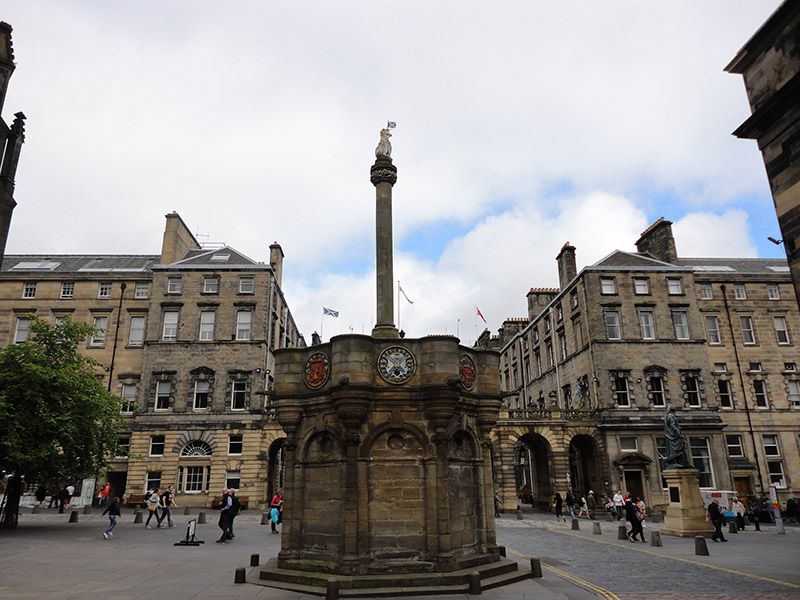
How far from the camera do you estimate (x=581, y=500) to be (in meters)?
38.6

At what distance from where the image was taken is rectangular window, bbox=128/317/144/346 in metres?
42.5

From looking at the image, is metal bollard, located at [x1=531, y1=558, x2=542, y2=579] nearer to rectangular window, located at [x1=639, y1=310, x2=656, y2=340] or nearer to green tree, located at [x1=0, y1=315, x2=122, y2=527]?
green tree, located at [x1=0, y1=315, x2=122, y2=527]

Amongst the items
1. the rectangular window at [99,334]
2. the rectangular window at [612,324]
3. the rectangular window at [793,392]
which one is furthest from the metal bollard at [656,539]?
the rectangular window at [99,334]

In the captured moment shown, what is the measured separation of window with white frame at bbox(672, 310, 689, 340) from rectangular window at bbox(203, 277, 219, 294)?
1349 inches

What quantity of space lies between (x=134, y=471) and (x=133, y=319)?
449 inches

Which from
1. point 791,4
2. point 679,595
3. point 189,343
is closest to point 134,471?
point 189,343

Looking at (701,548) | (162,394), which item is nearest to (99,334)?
(162,394)

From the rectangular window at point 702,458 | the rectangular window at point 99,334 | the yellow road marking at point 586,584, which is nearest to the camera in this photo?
the yellow road marking at point 586,584

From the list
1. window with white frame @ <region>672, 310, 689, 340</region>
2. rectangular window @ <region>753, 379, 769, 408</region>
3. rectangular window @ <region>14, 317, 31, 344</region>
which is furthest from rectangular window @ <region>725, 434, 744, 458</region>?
rectangular window @ <region>14, 317, 31, 344</region>

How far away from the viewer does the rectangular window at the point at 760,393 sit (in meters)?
41.1

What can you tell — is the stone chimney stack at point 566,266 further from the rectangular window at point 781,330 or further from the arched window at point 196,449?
the arched window at point 196,449

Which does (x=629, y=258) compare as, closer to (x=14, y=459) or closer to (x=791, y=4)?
(x=791, y=4)

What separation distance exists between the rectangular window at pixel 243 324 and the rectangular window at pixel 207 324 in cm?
186

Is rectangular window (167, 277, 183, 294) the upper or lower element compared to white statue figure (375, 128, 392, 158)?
upper
